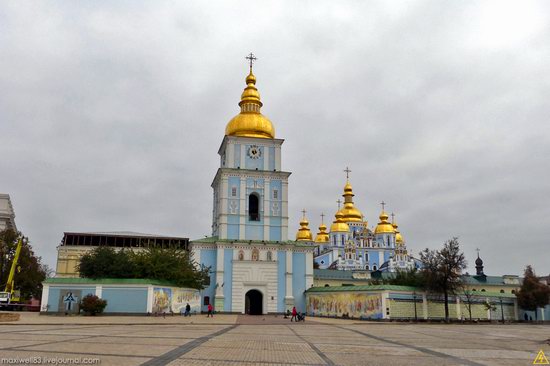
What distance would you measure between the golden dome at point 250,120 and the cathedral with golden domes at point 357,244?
3836 cm

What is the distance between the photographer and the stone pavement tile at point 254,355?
11.9 meters

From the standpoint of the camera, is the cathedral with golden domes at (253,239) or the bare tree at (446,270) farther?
the cathedral with golden domes at (253,239)

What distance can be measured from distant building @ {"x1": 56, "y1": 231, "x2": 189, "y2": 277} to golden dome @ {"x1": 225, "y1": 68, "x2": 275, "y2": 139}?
75.2 feet

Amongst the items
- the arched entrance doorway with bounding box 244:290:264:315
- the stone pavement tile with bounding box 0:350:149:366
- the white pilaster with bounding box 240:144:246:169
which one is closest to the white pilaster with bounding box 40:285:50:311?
the arched entrance doorway with bounding box 244:290:264:315

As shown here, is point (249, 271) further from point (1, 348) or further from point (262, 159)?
point (1, 348)

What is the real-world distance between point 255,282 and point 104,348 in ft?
115

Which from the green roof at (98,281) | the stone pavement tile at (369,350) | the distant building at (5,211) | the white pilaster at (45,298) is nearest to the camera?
the stone pavement tile at (369,350)

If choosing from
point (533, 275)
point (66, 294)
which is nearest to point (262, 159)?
point (66, 294)

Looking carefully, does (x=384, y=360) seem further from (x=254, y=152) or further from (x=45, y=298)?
(x=254, y=152)

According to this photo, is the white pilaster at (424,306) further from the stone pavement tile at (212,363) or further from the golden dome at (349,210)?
the golden dome at (349,210)

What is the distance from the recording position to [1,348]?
12797 mm

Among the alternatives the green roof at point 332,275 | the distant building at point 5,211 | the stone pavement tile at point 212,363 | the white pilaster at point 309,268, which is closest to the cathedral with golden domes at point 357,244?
the green roof at point 332,275

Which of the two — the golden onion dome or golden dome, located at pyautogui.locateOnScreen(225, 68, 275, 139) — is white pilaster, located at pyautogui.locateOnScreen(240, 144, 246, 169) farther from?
the golden onion dome

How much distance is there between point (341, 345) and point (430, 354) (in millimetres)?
3101
